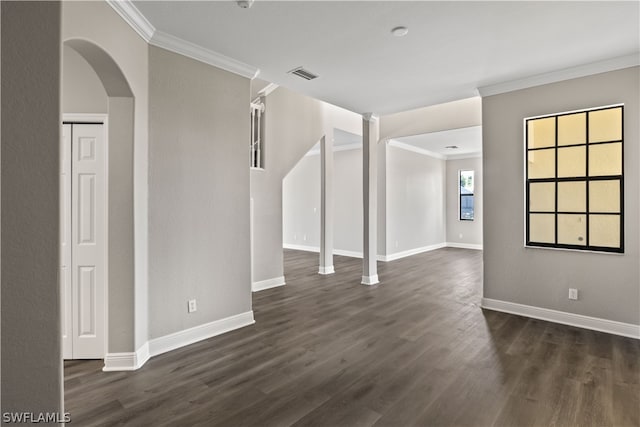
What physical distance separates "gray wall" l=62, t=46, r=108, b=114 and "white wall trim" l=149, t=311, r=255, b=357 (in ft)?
6.87

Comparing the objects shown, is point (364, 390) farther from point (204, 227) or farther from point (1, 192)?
point (1, 192)

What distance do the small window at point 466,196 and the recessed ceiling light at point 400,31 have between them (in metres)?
8.11

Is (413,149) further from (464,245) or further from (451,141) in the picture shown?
(464,245)

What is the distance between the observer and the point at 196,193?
325 cm

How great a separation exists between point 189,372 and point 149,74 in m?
2.55

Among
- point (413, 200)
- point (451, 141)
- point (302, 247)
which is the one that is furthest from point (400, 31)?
point (302, 247)

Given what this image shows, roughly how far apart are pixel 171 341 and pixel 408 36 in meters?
3.51

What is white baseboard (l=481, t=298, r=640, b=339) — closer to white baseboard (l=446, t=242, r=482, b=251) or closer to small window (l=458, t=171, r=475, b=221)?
white baseboard (l=446, t=242, r=482, b=251)

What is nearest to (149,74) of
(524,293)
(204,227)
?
(204,227)

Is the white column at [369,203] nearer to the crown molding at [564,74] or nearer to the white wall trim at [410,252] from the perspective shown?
the crown molding at [564,74]

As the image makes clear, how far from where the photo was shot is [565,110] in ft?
12.2

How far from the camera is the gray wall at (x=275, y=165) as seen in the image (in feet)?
17.2

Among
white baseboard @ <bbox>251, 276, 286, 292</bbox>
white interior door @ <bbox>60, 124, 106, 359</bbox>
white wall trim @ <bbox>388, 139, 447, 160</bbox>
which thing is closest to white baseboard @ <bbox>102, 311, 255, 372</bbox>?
white interior door @ <bbox>60, 124, 106, 359</bbox>

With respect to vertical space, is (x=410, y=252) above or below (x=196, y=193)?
below
